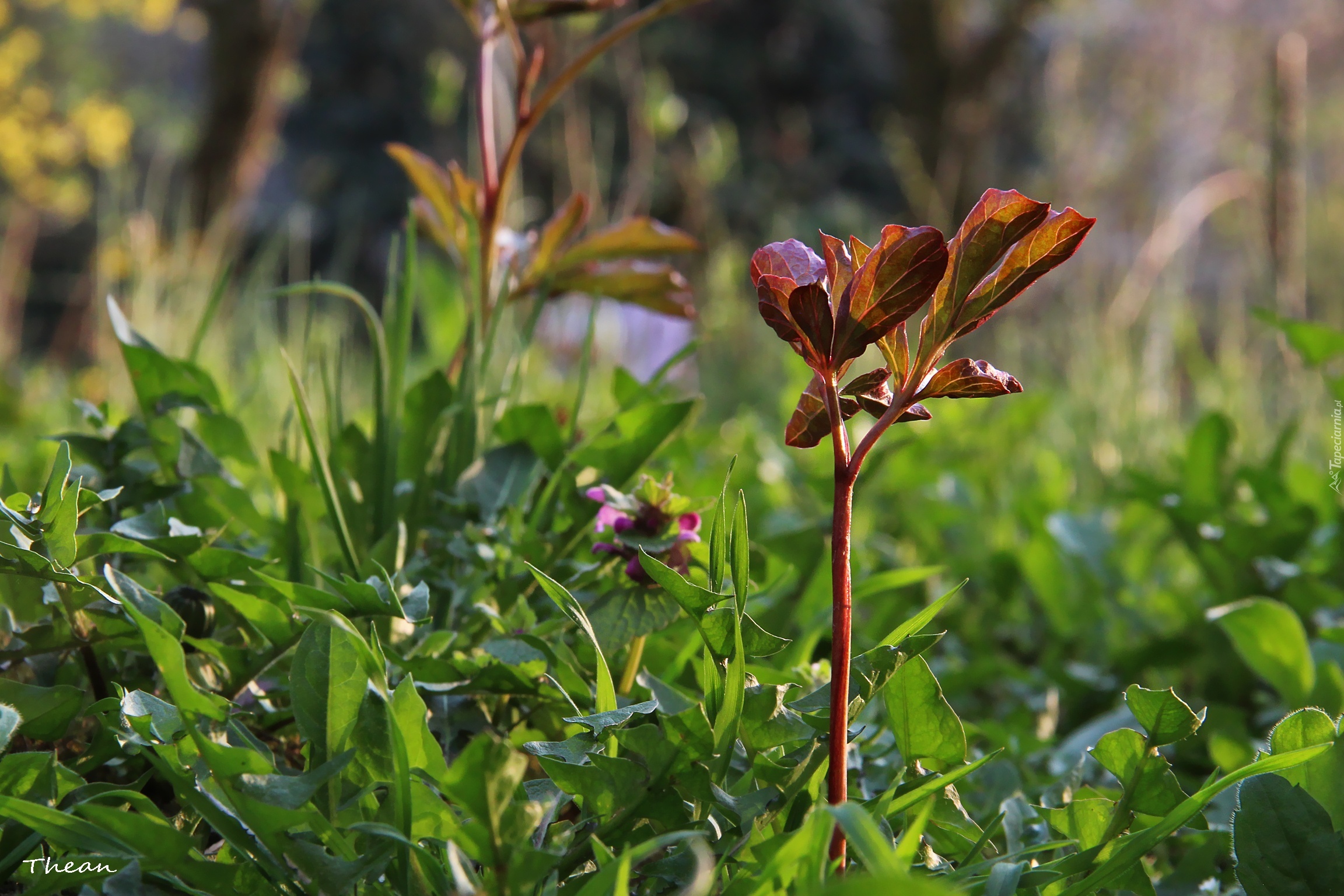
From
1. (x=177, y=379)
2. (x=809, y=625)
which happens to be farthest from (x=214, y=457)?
(x=809, y=625)

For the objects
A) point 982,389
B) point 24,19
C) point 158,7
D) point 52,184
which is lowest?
point 982,389

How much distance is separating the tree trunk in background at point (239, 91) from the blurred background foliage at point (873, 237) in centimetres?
2

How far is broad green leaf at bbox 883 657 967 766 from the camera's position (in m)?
0.51

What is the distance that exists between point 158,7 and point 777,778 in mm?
7062

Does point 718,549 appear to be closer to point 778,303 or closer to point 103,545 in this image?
point 778,303

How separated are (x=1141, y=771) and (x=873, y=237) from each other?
6784 millimetres

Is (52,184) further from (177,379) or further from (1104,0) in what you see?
(1104,0)

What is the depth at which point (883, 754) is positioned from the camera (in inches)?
24.9

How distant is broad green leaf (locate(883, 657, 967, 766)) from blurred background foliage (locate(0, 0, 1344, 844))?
0.68 feet

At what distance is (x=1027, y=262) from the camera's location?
0.42 meters

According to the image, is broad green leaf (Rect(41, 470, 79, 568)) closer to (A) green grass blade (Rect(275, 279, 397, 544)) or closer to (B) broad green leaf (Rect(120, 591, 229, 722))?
(B) broad green leaf (Rect(120, 591, 229, 722))

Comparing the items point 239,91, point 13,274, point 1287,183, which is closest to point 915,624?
point 1287,183

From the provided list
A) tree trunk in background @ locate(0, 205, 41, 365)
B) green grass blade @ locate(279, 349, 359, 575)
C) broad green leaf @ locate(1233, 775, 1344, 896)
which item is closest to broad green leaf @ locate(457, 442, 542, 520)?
green grass blade @ locate(279, 349, 359, 575)

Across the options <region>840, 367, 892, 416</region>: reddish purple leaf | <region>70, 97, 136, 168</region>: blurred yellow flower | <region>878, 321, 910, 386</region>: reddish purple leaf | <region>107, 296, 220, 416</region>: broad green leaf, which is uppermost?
<region>70, 97, 136, 168</region>: blurred yellow flower
